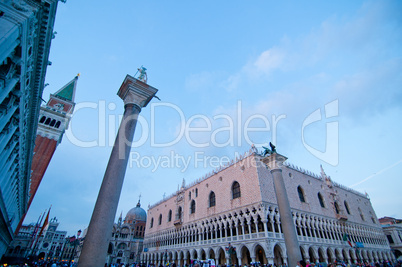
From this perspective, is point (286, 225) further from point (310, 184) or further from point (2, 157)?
point (310, 184)

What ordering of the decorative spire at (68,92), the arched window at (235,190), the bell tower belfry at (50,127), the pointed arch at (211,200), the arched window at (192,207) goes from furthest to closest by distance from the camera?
1. the decorative spire at (68,92)
2. the arched window at (192,207)
3. the bell tower belfry at (50,127)
4. the pointed arch at (211,200)
5. the arched window at (235,190)

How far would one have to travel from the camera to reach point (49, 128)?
3681 cm

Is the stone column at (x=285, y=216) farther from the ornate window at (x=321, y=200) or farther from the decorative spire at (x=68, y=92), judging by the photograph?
the decorative spire at (x=68, y=92)

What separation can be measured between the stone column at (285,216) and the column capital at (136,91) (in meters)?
7.67

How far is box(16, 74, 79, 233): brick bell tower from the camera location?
31.9 meters

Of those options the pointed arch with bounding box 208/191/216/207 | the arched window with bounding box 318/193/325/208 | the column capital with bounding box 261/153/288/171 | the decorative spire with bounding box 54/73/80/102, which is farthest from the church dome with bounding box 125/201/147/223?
the column capital with bounding box 261/153/288/171

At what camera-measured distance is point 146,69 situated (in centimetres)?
845

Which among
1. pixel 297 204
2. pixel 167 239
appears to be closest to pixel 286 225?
pixel 297 204

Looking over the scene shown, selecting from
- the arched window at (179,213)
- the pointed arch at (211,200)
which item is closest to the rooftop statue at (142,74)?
the pointed arch at (211,200)

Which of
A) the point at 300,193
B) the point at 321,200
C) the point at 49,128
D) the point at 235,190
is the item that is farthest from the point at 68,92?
the point at 321,200

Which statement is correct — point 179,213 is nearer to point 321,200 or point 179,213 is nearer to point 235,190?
point 235,190

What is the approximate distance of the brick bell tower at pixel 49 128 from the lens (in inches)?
1257

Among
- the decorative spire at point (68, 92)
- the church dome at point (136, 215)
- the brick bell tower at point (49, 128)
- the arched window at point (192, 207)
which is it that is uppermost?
the decorative spire at point (68, 92)

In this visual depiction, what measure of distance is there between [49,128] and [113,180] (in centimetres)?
4019
